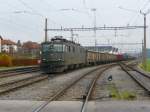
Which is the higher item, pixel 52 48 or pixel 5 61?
pixel 52 48

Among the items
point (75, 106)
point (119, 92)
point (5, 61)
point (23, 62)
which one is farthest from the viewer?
point (23, 62)

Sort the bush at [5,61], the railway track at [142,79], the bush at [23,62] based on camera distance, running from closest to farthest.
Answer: the railway track at [142,79] < the bush at [5,61] < the bush at [23,62]

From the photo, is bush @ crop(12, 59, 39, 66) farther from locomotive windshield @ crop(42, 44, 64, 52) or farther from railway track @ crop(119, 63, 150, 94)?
railway track @ crop(119, 63, 150, 94)

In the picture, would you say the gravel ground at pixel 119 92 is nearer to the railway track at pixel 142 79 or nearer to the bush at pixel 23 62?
the railway track at pixel 142 79

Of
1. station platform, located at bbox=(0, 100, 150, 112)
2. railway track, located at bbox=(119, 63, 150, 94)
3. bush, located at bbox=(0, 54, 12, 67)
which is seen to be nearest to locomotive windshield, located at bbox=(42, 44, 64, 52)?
railway track, located at bbox=(119, 63, 150, 94)

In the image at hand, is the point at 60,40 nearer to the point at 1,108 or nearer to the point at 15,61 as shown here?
the point at 1,108

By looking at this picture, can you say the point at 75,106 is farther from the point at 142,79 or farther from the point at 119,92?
the point at 142,79

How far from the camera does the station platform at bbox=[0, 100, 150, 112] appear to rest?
13.1m

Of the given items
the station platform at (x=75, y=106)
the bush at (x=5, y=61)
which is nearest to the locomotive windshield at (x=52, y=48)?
the station platform at (x=75, y=106)

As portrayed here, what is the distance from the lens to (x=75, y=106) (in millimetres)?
13953

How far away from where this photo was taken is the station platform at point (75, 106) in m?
13.1

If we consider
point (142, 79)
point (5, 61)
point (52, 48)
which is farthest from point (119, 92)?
point (5, 61)

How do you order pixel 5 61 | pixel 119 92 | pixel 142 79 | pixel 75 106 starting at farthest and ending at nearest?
pixel 5 61
pixel 142 79
pixel 119 92
pixel 75 106

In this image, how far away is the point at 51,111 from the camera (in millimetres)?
12703
